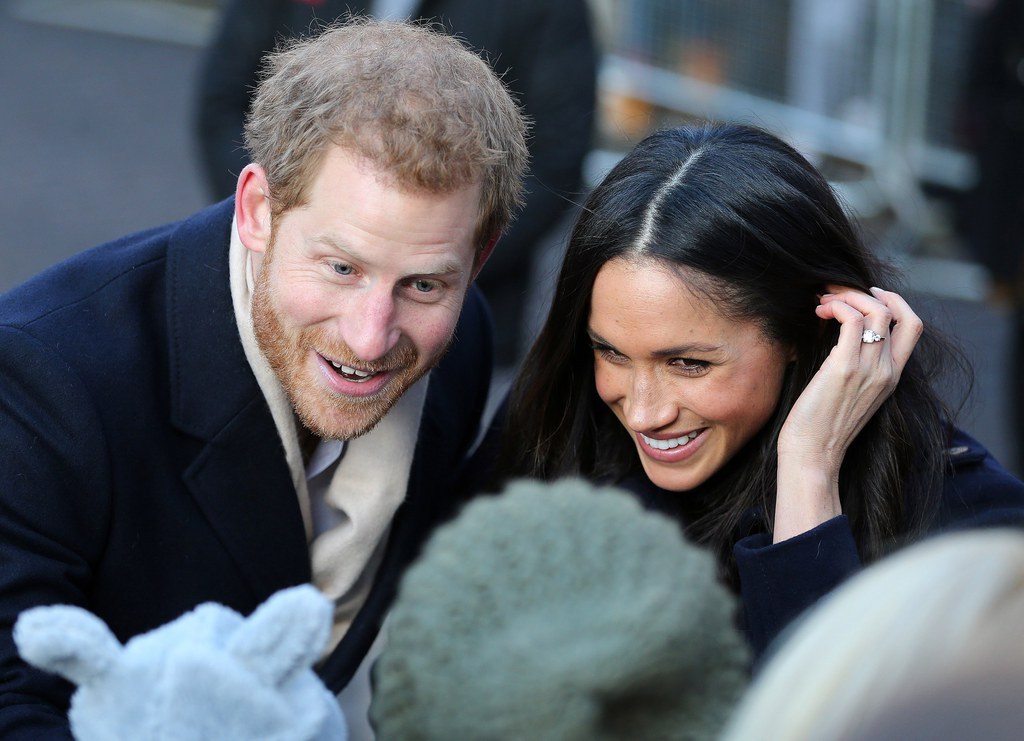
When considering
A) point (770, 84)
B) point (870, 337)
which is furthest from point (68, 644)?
point (770, 84)

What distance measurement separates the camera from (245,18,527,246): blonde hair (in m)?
2.01

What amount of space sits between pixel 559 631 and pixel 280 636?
38 cm

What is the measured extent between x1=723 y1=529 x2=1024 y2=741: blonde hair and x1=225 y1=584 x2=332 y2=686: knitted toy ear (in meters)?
0.52

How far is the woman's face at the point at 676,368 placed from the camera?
2307 mm

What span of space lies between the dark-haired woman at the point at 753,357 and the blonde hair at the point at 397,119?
0.97 feet

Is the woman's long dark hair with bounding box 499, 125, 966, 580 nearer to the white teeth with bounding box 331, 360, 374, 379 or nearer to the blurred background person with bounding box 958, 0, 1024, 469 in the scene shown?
the white teeth with bounding box 331, 360, 374, 379

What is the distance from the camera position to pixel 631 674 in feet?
3.73

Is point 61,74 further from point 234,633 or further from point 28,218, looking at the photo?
point 234,633

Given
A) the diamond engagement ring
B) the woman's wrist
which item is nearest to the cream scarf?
the woman's wrist

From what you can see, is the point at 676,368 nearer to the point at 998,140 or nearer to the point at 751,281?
the point at 751,281

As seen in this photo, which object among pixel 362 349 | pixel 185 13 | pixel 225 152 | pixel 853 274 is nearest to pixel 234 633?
pixel 362 349

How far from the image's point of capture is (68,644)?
1372 millimetres

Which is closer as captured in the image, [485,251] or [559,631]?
[559,631]

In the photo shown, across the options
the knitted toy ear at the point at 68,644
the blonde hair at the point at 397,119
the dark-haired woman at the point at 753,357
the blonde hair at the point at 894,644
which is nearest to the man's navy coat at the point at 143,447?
the blonde hair at the point at 397,119
